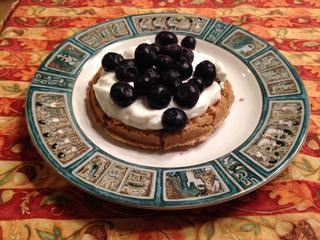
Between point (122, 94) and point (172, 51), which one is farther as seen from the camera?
point (172, 51)

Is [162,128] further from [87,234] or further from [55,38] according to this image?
[55,38]

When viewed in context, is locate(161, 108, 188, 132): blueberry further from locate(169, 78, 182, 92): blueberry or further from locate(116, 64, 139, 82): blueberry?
locate(116, 64, 139, 82): blueberry

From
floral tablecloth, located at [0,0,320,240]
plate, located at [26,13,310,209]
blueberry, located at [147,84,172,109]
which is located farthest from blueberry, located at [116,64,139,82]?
floral tablecloth, located at [0,0,320,240]

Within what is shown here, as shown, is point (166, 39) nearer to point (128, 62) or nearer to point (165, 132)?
point (128, 62)

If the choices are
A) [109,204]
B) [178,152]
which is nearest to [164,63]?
[178,152]

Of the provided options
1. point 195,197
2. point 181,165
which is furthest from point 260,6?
point 195,197

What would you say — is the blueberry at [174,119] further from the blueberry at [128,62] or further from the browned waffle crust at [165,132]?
the blueberry at [128,62]
